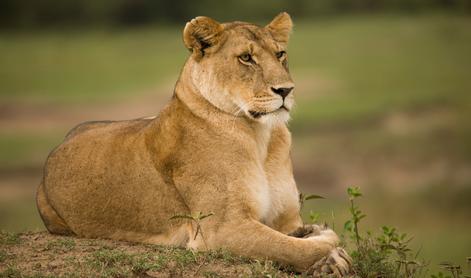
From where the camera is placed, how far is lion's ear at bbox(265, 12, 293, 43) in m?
7.75

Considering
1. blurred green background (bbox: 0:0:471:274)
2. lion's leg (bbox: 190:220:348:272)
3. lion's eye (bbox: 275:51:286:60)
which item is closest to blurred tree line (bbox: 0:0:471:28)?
blurred green background (bbox: 0:0:471:274)

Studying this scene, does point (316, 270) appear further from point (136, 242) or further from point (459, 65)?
point (459, 65)

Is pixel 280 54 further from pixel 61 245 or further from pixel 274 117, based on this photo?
pixel 61 245

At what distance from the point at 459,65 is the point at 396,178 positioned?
1484cm

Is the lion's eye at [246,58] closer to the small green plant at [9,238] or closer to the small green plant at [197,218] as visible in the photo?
the small green plant at [197,218]

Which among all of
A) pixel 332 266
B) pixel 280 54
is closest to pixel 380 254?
pixel 332 266

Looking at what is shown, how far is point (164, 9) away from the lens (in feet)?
140

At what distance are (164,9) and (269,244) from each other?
36.5 metres

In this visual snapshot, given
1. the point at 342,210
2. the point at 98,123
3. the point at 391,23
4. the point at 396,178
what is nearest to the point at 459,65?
the point at 391,23

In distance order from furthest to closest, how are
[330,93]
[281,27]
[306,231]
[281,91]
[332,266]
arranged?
[330,93] → [281,27] → [306,231] → [281,91] → [332,266]

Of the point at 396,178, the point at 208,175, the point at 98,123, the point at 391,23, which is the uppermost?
the point at 391,23

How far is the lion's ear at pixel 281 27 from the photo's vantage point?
775 centimetres

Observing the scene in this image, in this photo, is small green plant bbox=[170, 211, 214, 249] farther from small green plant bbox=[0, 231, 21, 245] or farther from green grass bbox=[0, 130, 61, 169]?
green grass bbox=[0, 130, 61, 169]

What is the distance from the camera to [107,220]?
25.5 feet
